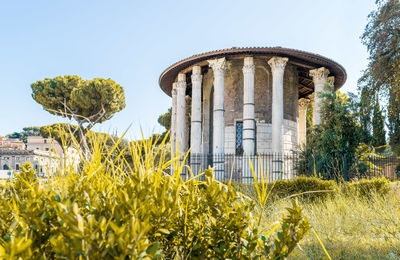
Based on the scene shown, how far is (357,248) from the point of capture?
378 cm

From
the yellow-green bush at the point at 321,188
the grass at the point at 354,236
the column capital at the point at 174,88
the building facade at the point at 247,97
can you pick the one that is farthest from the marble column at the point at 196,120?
the grass at the point at 354,236

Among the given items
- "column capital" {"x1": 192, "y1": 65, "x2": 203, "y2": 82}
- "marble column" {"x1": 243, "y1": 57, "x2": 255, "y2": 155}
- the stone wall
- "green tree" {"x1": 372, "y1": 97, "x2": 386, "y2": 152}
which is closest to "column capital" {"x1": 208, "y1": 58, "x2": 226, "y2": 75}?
the stone wall

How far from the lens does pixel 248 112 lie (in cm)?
1408

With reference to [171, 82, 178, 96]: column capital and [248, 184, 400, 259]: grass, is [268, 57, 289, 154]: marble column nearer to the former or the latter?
[171, 82, 178, 96]: column capital

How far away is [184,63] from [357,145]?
8.41 metres

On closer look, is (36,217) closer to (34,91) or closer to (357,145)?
(357,145)

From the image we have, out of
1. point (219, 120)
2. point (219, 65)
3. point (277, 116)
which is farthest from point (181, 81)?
point (277, 116)

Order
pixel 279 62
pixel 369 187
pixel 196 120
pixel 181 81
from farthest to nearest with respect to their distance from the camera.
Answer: pixel 181 81
pixel 196 120
pixel 279 62
pixel 369 187

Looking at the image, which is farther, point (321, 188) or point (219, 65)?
point (219, 65)

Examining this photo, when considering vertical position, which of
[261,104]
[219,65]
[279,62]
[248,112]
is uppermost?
[279,62]

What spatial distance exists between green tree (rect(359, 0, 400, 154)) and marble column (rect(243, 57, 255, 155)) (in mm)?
6130

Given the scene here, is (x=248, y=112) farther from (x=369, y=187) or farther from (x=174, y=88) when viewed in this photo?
(x=369, y=187)

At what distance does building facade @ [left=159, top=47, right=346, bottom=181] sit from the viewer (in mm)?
14102

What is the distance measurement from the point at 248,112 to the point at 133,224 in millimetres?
13229
